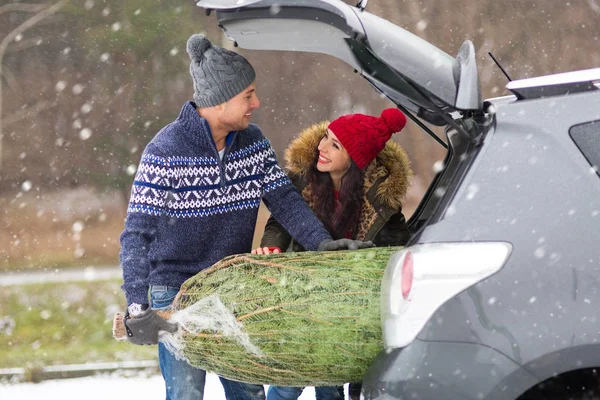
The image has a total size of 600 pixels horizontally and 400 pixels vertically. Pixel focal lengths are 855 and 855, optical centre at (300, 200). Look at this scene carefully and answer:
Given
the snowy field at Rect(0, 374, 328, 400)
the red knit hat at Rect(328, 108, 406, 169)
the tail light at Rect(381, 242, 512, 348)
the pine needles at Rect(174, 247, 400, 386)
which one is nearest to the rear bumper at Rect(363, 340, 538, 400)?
the tail light at Rect(381, 242, 512, 348)

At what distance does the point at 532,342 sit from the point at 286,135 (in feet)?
44.4

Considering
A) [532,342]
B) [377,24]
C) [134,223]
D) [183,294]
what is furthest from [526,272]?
[134,223]

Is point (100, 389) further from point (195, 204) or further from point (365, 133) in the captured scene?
point (365, 133)

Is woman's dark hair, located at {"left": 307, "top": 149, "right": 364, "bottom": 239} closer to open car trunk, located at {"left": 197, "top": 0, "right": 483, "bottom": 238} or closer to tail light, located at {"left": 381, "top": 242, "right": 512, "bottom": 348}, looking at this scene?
open car trunk, located at {"left": 197, "top": 0, "right": 483, "bottom": 238}

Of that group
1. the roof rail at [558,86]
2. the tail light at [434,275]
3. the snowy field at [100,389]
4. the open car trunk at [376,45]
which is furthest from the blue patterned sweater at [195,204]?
the snowy field at [100,389]

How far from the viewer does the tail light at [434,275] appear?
234 cm

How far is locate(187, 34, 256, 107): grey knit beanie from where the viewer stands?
338cm

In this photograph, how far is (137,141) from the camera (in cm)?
1677

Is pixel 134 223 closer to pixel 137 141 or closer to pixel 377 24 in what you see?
pixel 377 24

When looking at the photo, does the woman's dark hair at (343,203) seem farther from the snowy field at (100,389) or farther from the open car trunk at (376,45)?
the snowy field at (100,389)

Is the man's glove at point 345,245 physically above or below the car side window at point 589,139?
below

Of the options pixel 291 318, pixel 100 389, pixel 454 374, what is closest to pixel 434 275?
pixel 454 374

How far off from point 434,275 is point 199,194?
1.26 metres

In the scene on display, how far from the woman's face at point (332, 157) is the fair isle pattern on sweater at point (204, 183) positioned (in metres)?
0.20
